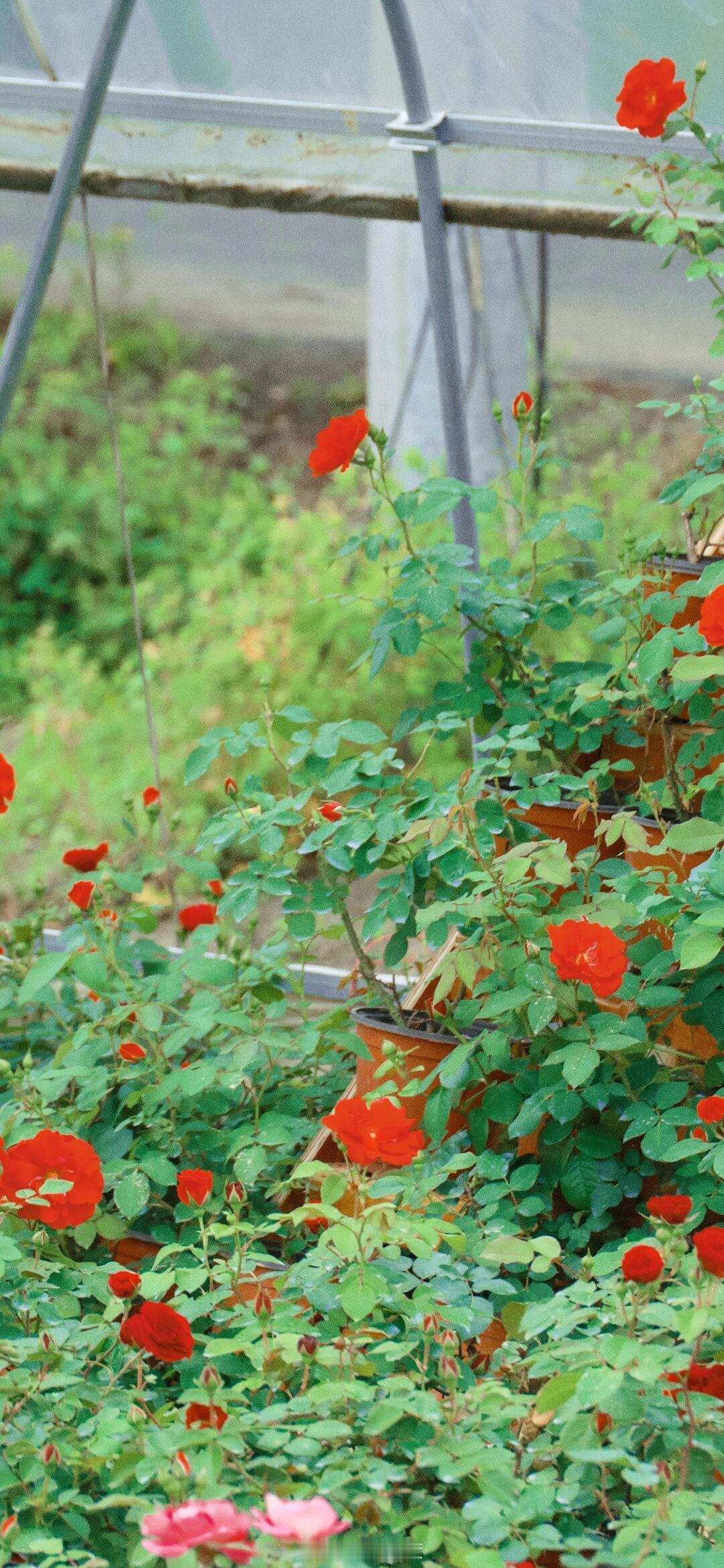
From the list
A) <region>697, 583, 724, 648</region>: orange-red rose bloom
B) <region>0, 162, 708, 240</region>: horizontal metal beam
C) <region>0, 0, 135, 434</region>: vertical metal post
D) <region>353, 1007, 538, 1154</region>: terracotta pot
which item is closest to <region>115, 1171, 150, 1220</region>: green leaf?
<region>353, 1007, 538, 1154</region>: terracotta pot

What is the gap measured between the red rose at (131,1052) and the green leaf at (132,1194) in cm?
14

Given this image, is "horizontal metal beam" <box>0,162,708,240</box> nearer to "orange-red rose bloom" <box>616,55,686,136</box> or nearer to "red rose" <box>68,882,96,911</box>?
"orange-red rose bloom" <box>616,55,686,136</box>

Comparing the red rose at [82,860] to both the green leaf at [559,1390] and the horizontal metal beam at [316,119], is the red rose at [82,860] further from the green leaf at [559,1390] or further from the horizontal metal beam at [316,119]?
the horizontal metal beam at [316,119]

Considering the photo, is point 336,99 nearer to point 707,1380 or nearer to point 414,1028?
point 414,1028

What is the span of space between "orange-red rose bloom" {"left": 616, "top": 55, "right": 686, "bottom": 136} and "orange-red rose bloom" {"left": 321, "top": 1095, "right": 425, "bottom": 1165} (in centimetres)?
105

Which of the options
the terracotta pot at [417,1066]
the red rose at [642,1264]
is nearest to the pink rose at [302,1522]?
the red rose at [642,1264]

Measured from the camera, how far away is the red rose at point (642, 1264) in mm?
771

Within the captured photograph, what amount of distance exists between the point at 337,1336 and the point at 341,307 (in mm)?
5813

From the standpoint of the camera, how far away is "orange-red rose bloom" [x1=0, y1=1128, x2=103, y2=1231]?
1.07 meters

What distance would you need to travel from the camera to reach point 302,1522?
0.63m

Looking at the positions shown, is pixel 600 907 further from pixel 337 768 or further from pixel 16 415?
pixel 16 415

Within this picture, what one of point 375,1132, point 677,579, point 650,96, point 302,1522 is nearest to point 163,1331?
point 375,1132

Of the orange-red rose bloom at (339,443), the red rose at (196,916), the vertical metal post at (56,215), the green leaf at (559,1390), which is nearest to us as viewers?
the green leaf at (559,1390)

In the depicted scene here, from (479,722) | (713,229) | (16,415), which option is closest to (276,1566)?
(479,722)
